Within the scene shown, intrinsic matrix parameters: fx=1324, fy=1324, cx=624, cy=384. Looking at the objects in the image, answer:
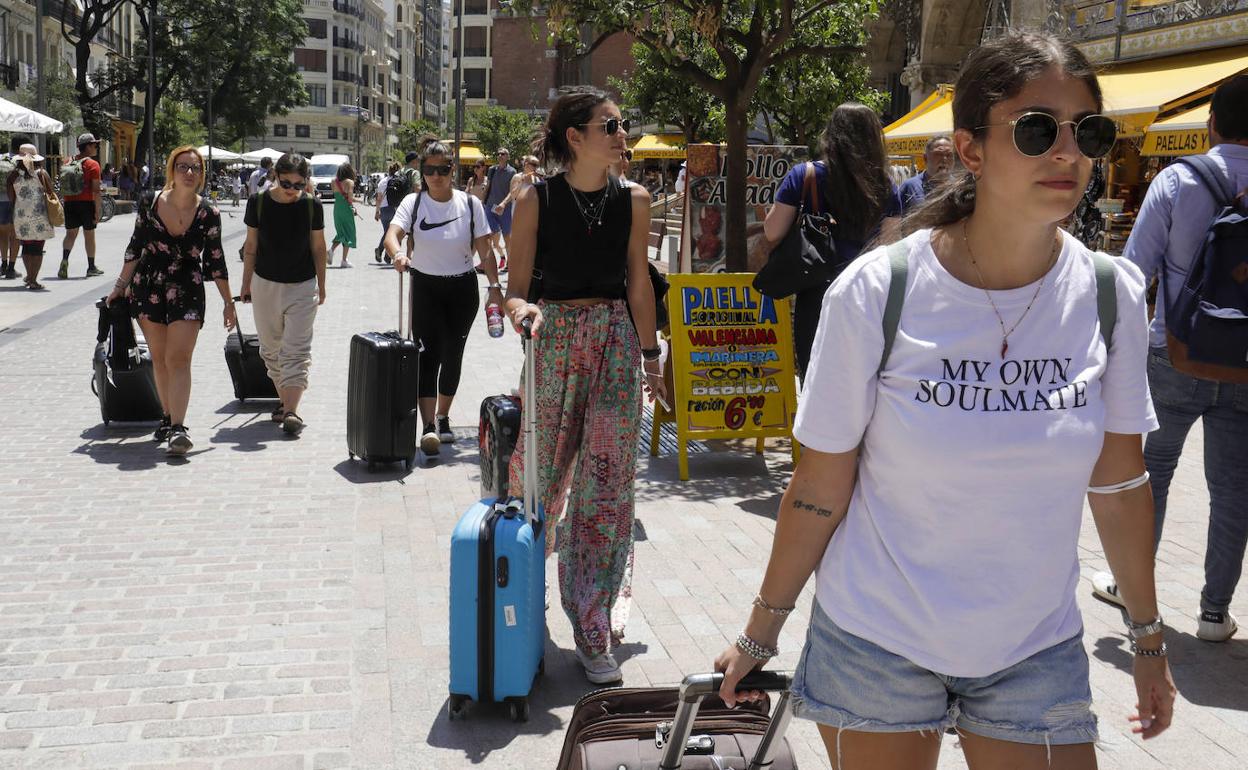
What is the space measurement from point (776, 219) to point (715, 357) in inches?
→ 58.8

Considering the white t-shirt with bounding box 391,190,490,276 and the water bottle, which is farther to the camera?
the white t-shirt with bounding box 391,190,490,276

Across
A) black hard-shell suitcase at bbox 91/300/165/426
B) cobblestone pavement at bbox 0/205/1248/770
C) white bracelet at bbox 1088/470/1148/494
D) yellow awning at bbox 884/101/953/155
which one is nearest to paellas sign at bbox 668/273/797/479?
cobblestone pavement at bbox 0/205/1248/770

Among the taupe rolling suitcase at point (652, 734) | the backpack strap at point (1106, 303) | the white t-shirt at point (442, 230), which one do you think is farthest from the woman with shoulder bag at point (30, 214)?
the backpack strap at point (1106, 303)

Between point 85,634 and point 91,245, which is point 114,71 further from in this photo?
point 85,634

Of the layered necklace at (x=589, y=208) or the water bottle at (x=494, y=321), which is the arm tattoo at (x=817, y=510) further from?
the layered necklace at (x=589, y=208)

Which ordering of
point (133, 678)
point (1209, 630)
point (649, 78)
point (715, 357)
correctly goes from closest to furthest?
point (133, 678)
point (1209, 630)
point (715, 357)
point (649, 78)

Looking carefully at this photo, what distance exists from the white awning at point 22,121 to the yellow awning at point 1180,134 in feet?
58.5

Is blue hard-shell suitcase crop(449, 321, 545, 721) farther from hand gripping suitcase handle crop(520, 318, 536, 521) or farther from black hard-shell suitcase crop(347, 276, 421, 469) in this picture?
black hard-shell suitcase crop(347, 276, 421, 469)

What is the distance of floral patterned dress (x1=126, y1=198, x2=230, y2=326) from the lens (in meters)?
7.84

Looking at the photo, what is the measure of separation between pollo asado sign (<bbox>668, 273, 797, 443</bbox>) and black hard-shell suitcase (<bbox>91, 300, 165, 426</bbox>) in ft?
11.0

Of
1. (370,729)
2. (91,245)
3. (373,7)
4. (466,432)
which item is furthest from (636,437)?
(373,7)

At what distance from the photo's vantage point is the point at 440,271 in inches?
319

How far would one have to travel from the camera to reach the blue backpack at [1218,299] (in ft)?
14.1

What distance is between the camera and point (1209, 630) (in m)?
4.83
